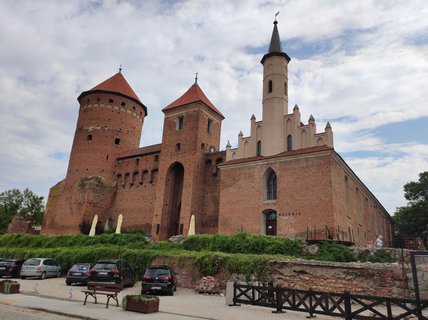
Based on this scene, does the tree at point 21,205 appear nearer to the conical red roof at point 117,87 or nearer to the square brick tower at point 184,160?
the conical red roof at point 117,87

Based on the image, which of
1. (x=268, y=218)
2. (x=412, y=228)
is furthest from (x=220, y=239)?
(x=412, y=228)

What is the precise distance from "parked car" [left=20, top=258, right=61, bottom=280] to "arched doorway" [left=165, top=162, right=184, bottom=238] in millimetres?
Result: 14028

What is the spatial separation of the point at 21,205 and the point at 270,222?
47178mm

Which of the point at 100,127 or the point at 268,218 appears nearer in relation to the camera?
the point at 268,218

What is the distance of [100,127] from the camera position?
40.5 m

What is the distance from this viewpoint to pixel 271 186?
26203 millimetres

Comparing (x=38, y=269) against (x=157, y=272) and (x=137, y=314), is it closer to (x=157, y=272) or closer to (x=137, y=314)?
(x=157, y=272)

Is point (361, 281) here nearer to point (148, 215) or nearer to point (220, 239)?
point (220, 239)

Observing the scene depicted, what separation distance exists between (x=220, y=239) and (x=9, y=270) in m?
12.8

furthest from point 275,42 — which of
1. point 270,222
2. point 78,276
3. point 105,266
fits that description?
point 78,276

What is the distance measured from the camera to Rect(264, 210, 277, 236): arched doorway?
81.9ft

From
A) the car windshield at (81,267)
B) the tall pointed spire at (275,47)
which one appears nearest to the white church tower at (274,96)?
the tall pointed spire at (275,47)

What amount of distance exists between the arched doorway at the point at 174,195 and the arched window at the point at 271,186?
11315 mm

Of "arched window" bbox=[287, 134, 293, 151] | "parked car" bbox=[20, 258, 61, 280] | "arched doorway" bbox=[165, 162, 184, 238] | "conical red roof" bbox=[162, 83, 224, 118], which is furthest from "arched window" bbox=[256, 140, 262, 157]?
"parked car" bbox=[20, 258, 61, 280]
